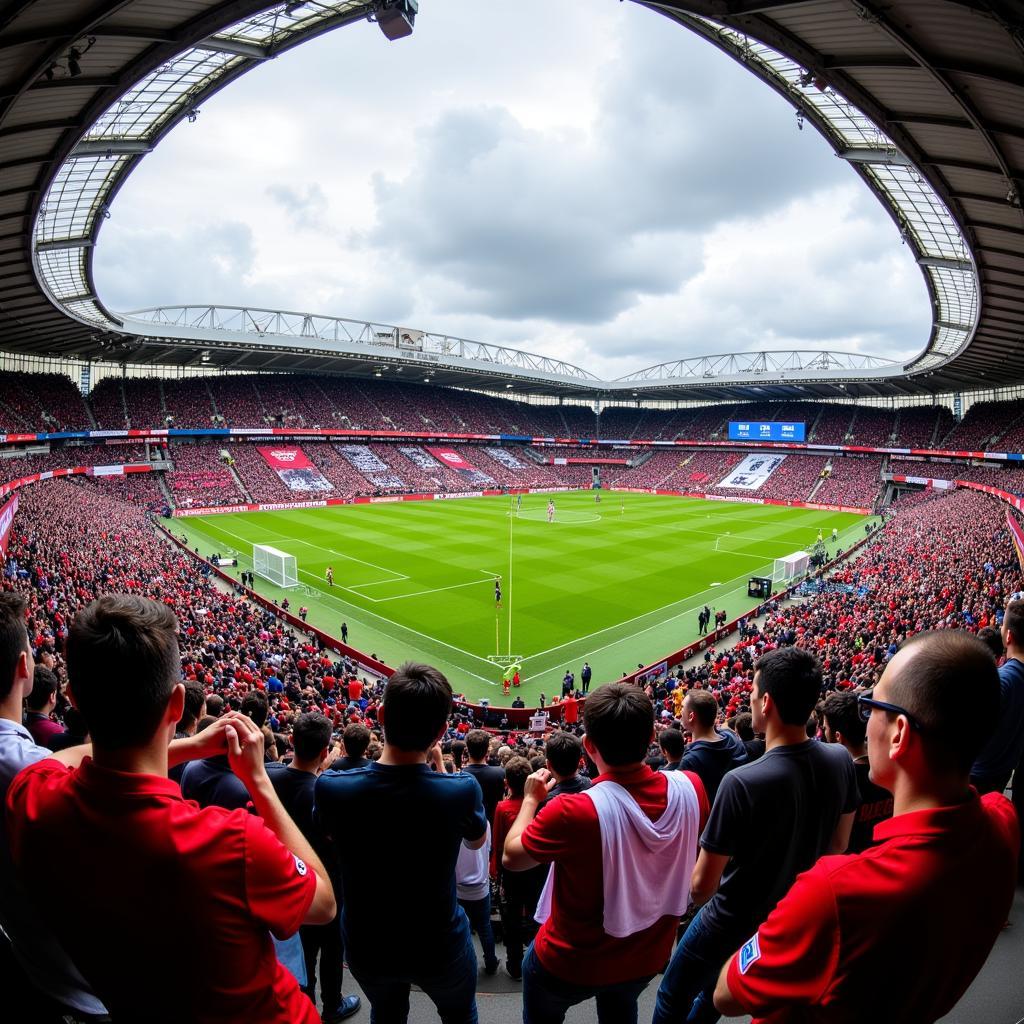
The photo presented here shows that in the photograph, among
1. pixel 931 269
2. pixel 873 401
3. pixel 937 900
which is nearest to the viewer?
pixel 937 900

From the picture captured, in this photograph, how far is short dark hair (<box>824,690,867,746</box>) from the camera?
15.6ft

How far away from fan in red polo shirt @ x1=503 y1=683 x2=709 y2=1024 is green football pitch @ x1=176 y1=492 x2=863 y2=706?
689 inches

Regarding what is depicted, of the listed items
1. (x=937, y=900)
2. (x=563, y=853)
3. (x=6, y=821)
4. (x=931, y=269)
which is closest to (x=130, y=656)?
(x=6, y=821)

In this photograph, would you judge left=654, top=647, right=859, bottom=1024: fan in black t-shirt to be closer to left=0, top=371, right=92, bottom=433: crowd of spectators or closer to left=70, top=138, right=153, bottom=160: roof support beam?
left=70, top=138, right=153, bottom=160: roof support beam

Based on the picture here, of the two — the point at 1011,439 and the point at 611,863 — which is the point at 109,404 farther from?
the point at 1011,439

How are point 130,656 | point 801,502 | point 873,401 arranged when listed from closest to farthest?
point 130,656, point 801,502, point 873,401

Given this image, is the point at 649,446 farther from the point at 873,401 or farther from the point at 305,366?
the point at 305,366

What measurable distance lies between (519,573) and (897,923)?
33888 millimetres

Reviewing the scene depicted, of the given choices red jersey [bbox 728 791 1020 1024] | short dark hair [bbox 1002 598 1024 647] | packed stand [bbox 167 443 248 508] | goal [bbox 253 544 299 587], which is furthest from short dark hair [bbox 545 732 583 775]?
packed stand [bbox 167 443 248 508]

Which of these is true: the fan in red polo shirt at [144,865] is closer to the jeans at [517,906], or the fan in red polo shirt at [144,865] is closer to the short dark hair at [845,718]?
the jeans at [517,906]

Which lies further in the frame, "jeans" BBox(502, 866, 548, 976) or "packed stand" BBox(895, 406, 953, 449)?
"packed stand" BBox(895, 406, 953, 449)

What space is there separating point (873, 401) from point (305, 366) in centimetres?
7090

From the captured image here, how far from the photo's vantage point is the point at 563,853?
3.11m

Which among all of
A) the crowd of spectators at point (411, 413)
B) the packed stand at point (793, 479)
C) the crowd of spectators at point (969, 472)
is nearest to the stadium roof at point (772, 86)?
the crowd of spectators at point (969, 472)
